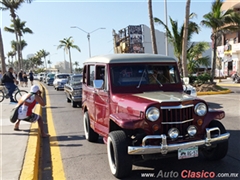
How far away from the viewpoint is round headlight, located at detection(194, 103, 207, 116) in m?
4.34

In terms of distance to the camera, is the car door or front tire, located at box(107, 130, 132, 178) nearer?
front tire, located at box(107, 130, 132, 178)

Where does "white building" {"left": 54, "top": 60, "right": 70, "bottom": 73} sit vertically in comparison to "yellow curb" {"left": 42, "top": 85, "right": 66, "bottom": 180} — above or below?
above

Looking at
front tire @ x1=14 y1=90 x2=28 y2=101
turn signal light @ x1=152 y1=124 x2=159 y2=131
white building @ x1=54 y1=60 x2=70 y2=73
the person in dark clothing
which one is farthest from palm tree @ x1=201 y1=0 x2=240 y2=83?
white building @ x1=54 y1=60 x2=70 y2=73

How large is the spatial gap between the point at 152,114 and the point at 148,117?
0.25 feet

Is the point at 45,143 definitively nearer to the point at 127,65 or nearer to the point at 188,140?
the point at 127,65

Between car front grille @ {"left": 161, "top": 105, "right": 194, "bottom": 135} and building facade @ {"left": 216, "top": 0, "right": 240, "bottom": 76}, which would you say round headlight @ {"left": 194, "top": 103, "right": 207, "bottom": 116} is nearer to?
car front grille @ {"left": 161, "top": 105, "right": 194, "bottom": 135}

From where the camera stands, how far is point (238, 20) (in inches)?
671

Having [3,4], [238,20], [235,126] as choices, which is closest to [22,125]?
[235,126]

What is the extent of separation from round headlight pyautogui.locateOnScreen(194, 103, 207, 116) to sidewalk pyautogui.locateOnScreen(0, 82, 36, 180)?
3.03 m

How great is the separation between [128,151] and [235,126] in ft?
15.5

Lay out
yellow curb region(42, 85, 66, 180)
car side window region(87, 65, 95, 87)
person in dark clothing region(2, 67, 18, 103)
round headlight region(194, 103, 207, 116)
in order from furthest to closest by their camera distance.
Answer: person in dark clothing region(2, 67, 18, 103)
car side window region(87, 65, 95, 87)
yellow curb region(42, 85, 66, 180)
round headlight region(194, 103, 207, 116)

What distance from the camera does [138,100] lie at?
4.48 m

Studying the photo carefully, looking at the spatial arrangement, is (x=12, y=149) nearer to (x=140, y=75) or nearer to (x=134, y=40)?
(x=140, y=75)

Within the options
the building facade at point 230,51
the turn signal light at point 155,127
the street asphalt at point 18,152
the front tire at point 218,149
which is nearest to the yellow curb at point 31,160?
the street asphalt at point 18,152
